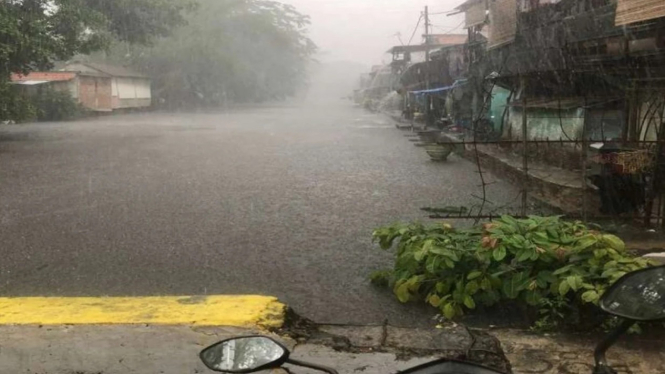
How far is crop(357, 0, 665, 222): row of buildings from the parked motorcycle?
4.84m

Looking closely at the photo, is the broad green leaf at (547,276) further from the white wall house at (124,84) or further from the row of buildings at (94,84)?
the white wall house at (124,84)

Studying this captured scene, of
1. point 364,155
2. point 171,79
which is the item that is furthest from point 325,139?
point 171,79

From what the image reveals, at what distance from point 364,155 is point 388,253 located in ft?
37.4

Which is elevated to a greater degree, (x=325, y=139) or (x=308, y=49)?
(x=308, y=49)

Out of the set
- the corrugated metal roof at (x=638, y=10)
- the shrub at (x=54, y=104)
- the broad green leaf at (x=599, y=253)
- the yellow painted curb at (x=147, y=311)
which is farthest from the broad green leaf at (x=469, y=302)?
the shrub at (x=54, y=104)

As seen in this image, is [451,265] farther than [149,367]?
Yes

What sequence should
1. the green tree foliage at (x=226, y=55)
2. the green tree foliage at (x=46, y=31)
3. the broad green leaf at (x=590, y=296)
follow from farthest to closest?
1. the green tree foliage at (x=226, y=55)
2. the green tree foliage at (x=46, y=31)
3. the broad green leaf at (x=590, y=296)

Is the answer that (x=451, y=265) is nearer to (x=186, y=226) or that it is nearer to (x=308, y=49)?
(x=186, y=226)

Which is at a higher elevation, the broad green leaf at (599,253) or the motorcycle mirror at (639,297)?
the motorcycle mirror at (639,297)

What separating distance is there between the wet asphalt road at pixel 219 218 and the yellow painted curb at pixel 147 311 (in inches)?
18.5

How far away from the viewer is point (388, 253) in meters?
6.67

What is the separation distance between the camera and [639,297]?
1.87 metres

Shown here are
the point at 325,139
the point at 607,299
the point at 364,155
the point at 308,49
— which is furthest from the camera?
the point at 308,49

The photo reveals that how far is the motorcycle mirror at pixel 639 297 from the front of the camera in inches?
71.4
